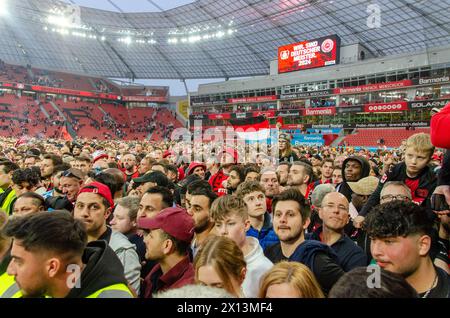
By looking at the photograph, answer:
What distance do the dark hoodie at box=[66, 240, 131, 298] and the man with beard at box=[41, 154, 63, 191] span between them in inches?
193

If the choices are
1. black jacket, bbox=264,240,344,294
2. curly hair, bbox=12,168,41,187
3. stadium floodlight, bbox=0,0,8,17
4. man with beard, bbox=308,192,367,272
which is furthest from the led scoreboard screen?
black jacket, bbox=264,240,344,294

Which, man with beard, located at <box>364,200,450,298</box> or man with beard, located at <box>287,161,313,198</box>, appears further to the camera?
man with beard, located at <box>287,161,313,198</box>

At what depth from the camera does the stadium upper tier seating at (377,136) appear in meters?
32.2

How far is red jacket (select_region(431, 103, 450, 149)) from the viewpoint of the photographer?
1.64m

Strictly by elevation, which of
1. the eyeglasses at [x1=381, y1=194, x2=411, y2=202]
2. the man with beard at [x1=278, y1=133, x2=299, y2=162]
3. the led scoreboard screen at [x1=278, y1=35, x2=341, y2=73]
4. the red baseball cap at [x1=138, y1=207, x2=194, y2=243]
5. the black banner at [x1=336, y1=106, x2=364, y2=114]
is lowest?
the red baseball cap at [x1=138, y1=207, x2=194, y2=243]

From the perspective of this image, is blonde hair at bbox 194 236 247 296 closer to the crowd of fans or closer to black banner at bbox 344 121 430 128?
the crowd of fans

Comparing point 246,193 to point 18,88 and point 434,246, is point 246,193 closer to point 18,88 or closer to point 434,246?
point 434,246

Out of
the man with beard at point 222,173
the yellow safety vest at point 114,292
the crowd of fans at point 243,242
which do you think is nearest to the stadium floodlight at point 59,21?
the man with beard at point 222,173

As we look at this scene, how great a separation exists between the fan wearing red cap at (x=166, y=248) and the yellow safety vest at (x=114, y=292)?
0.78 metres

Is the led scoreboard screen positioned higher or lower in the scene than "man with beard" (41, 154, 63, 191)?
higher

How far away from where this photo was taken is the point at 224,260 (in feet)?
6.89

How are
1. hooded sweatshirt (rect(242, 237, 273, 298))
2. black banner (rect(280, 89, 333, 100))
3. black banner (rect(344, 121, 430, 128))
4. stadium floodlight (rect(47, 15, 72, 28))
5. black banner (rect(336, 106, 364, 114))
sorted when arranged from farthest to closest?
1. stadium floodlight (rect(47, 15, 72, 28))
2. black banner (rect(280, 89, 333, 100))
3. black banner (rect(336, 106, 364, 114))
4. black banner (rect(344, 121, 430, 128))
5. hooded sweatshirt (rect(242, 237, 273, 298))

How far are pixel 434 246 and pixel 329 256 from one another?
0.65 metres

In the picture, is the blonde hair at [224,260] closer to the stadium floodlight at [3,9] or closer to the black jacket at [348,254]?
the black jacket at [348,254]
